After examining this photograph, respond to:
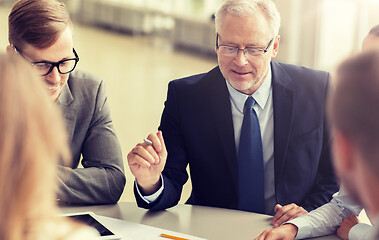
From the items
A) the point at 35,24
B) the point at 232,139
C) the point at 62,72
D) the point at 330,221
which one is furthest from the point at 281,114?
the point at 35,24

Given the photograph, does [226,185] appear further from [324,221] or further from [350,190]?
[350,190]

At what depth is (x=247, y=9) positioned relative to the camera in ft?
7.45

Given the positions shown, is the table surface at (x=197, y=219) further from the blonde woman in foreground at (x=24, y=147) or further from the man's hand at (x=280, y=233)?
the blonde woman in foreground at (x=24, y=147)

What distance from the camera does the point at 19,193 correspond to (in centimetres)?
92

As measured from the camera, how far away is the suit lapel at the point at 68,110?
2283 millimetres

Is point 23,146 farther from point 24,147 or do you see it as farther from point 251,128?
point 251,128

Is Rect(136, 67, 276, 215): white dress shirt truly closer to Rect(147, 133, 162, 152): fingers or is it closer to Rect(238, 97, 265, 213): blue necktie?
Rect(238, 97, 265, 213): blue necktie

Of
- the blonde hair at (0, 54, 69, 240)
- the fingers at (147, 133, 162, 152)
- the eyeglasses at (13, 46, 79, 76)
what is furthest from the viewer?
the eyeglasses at (13, 46, 79, 76)

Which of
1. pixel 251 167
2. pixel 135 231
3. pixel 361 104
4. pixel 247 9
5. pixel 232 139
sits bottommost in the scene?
pixel 135 231

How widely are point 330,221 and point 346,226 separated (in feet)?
0.17

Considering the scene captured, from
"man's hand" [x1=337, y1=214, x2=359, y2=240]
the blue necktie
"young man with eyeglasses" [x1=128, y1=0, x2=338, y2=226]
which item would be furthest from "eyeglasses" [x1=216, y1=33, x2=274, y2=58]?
"man's hand" [x1=337, y1=214, x2=359, y2=240]

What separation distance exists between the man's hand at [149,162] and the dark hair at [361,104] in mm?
1045

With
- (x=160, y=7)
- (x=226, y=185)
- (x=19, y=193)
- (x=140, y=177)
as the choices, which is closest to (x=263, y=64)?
(x=226, y=185)

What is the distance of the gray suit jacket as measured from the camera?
207 cm
